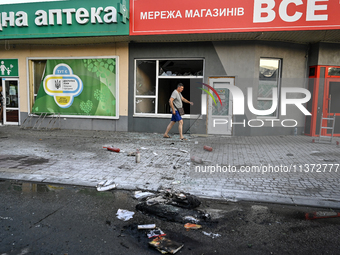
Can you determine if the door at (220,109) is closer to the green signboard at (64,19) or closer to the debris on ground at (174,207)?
the green signboard at (64,19)

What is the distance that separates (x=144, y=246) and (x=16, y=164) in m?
4.52

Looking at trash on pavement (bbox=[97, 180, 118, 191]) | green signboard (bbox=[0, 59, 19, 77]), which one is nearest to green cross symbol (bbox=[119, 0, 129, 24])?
green signboard (bbox=[0, 59, 19, 77])

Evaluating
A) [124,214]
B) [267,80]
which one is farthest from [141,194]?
[267,80]

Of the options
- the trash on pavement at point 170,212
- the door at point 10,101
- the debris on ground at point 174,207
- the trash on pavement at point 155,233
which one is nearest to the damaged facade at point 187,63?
the door at point 10,101

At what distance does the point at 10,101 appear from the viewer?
1271 centimetres

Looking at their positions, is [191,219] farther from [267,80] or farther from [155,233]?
[267,80]

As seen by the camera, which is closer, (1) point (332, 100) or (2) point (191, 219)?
(2) point (191, 219)

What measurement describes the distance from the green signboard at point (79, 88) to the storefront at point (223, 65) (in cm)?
102

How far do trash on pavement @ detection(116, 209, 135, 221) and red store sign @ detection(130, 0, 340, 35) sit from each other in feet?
24.9

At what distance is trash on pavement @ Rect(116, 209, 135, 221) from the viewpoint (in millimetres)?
3479

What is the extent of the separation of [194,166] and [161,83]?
19.8 ft

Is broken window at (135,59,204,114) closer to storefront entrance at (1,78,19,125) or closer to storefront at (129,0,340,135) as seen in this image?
→ storefront at (129,0,340,135)

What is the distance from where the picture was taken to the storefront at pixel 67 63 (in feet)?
33.5

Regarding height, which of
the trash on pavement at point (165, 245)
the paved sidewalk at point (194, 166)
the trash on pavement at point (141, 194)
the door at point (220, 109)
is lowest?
the trash on pavement at point (165, 245)
